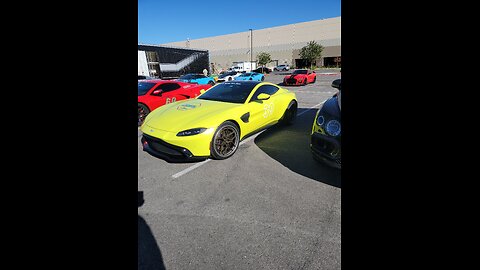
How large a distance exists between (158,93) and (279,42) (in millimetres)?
61712

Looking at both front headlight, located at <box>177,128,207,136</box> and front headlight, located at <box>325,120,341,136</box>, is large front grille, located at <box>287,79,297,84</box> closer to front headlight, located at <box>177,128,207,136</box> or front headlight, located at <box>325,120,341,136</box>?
front headlight, located at <box>177,128,207,136</box>

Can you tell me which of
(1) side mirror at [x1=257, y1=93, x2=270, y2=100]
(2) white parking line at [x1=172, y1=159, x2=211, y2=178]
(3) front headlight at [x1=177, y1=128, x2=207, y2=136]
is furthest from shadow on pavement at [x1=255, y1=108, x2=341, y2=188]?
(3) front headlight at [x1=177, y1=128, x2=207, y2=136]

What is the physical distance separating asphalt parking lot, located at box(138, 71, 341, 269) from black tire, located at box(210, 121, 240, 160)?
131mm

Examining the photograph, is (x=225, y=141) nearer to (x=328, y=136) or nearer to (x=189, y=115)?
(x=189, y=115)

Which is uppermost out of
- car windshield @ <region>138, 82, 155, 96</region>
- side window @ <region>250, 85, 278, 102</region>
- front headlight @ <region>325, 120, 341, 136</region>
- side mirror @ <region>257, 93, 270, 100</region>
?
car windshield @ <region>138, 82, 155, 96</region>

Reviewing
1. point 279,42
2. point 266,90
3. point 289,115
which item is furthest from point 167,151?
point 279,42

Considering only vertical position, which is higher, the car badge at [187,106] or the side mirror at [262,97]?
the side mirror at [262,97]

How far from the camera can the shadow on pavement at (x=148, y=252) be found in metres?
1.90

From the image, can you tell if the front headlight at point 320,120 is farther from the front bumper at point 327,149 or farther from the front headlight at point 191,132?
the front headlight at point 191,132

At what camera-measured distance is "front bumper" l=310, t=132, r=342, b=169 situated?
2852 mm

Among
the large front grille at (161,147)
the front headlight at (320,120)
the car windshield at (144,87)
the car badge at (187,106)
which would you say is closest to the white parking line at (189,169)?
the large front grille at (161,147)

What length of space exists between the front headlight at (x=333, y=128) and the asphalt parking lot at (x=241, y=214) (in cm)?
68

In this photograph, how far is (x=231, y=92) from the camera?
15.9ft
